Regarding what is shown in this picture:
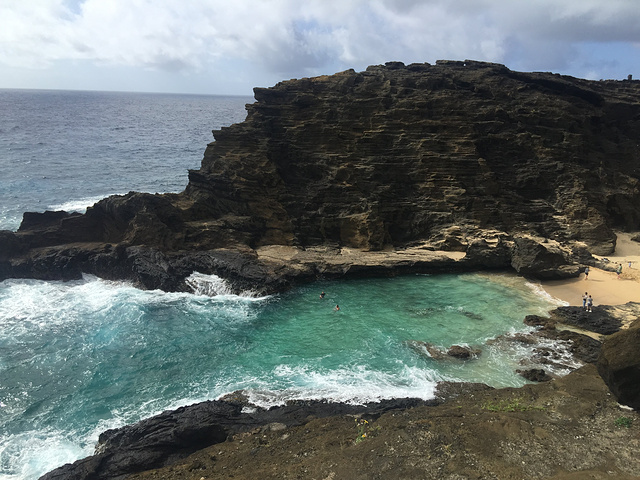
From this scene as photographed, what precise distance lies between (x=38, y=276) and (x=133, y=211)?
819 centimetres

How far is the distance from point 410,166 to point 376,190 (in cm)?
354

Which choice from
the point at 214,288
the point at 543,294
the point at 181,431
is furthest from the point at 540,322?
the point at 214,288

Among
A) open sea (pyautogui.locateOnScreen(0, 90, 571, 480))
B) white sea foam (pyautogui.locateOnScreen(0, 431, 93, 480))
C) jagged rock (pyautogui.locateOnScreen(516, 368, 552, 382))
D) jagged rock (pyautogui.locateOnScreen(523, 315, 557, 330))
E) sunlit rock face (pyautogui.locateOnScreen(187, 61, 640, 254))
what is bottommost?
white sea foam (pyautogui.locateOnScreen(0, 431, 93, 480))

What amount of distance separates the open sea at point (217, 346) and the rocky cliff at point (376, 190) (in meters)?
2.80

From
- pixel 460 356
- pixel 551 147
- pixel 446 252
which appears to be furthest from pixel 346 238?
pixel 551 147

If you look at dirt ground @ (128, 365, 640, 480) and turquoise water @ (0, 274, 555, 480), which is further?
turquoise water @ (0, 274, 555, 480)

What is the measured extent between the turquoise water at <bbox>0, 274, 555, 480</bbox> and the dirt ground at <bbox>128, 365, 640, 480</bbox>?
310 centimetres

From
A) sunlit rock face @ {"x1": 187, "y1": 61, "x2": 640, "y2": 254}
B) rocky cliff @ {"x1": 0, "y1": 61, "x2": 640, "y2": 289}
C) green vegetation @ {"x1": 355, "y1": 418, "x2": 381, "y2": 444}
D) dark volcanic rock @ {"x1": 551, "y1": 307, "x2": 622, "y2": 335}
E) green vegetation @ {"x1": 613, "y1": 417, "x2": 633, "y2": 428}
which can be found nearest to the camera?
green vegetation @ {"x1": 613, "y1": 417, "x2": 633, "y2": 428}

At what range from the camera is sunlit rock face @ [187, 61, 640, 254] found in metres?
33.3

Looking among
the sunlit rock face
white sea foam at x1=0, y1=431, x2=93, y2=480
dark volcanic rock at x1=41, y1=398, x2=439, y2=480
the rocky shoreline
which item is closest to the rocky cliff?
the sunlit rock face

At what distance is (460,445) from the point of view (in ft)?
38.4

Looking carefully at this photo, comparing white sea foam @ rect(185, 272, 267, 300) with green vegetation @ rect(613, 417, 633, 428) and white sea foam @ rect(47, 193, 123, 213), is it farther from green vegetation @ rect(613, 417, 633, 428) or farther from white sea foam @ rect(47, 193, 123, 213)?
white sea foam @ rect(47, 193, 123, 213)

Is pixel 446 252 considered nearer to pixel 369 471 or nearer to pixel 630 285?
pixel 630 285

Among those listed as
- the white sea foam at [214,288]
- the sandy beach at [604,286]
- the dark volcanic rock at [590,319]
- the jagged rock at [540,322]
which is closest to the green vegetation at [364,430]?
the jagged rock at [540,322]
